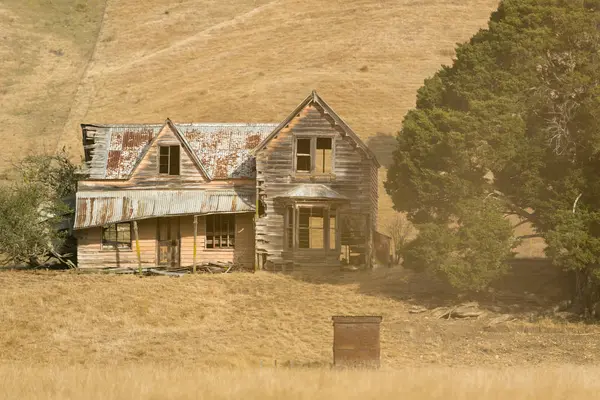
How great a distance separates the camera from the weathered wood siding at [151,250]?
4944 centimetres

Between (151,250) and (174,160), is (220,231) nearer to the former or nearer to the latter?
(151,250)

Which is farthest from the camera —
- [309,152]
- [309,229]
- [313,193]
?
[309,229]

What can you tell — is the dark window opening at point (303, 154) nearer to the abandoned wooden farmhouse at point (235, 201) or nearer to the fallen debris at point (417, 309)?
the abandoned wooden farmhouse at point (235, 201)

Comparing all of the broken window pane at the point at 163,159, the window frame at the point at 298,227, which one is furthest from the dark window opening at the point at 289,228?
the broken window pane at the point at 163,159

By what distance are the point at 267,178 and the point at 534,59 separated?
1202 cm

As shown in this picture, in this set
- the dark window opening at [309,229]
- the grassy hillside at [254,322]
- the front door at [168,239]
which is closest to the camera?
the grassy hillside at [254,322]

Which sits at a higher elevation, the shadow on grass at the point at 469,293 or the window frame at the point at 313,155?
the window frame at the point at 313,155

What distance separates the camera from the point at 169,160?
50.5m

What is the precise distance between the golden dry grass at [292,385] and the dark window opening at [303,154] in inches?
985

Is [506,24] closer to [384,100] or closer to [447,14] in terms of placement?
[384,100]

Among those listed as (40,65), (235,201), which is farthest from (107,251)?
(40,65)

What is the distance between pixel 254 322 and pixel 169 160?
13319 millimetres

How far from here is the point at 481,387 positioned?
22.2 metres

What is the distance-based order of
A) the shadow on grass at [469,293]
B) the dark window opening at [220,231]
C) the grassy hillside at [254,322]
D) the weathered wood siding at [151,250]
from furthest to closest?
the dark window opening at [220,231] → the weathered wood siding at [151,250] → the shadow on grass at [469,293] → the grassy hillside at [254,322]
